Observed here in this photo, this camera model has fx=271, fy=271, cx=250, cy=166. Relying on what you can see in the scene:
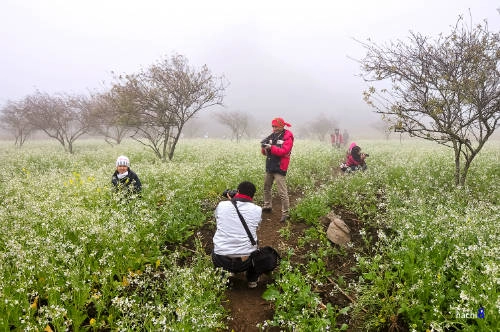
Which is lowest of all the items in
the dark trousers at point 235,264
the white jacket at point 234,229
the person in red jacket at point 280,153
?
the dark trousers at point 235,264

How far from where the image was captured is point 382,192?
917 cm

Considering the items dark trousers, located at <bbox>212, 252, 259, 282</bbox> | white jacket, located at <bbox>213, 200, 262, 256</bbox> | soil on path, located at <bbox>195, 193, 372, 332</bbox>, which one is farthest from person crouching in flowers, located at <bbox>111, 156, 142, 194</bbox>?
dark trousers, located at <bbox>212, 252, 259, 282</bbox>

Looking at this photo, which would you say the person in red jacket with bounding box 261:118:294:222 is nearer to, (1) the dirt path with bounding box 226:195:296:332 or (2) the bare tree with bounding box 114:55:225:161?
(1) the dirt path with bounding box 226:195:296:332

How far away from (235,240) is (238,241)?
6cm

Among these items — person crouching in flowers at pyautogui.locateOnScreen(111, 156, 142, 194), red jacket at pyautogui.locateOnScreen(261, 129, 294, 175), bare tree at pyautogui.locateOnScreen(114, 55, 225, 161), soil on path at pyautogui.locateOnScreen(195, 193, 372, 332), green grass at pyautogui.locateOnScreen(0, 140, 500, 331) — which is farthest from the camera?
bare tree at pyautogui.locateOnScreen(114, 55, 225, 161)

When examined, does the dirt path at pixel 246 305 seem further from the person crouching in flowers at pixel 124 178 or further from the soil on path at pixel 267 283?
the person crouching in flowers at pixel 124 178

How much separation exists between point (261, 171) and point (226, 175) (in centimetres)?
192

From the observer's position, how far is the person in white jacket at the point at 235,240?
204 inches

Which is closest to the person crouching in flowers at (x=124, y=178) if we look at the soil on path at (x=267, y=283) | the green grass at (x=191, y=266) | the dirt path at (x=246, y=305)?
the green grass at (x=191, y=266)

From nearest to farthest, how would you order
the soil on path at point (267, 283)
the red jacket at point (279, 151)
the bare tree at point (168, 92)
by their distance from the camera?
1. the soil on path at point (267, 283)
2. the red jacket at point (279, 151)
3. the bare tree at point (168, 92)

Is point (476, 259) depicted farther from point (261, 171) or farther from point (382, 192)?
point (261, 171)

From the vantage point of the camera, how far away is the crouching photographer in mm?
5180

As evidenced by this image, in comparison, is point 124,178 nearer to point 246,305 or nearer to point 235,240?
point 235,240

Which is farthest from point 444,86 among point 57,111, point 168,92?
point 57,111
